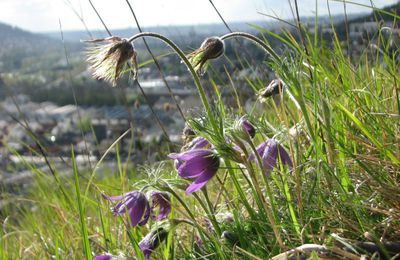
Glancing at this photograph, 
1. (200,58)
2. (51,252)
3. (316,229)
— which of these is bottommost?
(51,252)

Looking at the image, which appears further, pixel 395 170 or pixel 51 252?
pixel 51 252

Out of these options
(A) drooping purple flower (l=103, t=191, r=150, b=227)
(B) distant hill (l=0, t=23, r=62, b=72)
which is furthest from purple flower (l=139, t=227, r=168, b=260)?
(B) distant hill (l=0, t=23, r=62, b=72)

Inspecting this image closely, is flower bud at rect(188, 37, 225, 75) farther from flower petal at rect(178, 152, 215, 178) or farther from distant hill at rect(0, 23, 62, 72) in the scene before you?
distant hill at rect(0, 23, 62, 72)

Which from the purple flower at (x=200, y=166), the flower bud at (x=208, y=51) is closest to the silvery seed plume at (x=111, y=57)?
the flower bud at (x=208, y=51)

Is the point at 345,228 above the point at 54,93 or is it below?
above

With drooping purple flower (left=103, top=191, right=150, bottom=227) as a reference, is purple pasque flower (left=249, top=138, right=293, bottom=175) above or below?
above

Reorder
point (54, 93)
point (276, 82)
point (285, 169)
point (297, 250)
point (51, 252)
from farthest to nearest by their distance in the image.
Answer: point (54, 93)
point (51, 252)
point (276, 82)
point (285, 169)
point (297, 250)

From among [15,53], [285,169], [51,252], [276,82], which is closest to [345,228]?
[285,169]

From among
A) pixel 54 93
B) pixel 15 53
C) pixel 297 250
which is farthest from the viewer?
pixel 15 53

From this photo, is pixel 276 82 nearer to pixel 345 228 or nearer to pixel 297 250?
pixel 345 228
